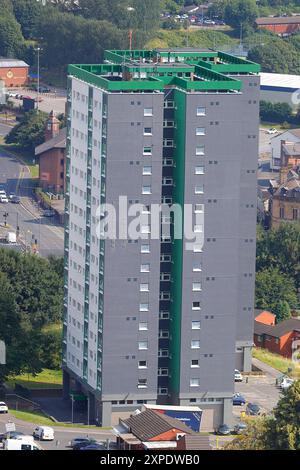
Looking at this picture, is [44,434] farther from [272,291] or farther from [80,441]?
[272,291]

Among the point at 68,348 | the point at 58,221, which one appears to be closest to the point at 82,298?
the point at 68,348

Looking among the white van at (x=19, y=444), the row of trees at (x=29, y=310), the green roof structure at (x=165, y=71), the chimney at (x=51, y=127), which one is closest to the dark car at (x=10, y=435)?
the white van at (x=19, y=444)

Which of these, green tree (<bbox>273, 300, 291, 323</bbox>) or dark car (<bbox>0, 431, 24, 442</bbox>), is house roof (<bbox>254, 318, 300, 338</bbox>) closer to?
green tree (<bbox>273, 300, 291, 323</bbox>)

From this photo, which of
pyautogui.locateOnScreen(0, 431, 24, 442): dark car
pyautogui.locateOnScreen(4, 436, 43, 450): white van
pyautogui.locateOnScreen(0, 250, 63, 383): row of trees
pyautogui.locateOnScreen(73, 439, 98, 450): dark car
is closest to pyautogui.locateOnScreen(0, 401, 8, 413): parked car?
pyautogui.locateOnScreen(0, 250, 63, 383): row of trees

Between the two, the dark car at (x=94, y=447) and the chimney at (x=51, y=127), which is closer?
the dark car at (x=94, y=447)

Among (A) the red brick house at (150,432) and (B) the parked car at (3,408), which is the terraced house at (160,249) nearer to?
(B) the parked car at (3,408)

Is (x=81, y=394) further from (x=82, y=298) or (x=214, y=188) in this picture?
(x=214, y=188)

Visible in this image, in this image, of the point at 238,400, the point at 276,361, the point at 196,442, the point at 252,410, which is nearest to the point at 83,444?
the point at 196,442
